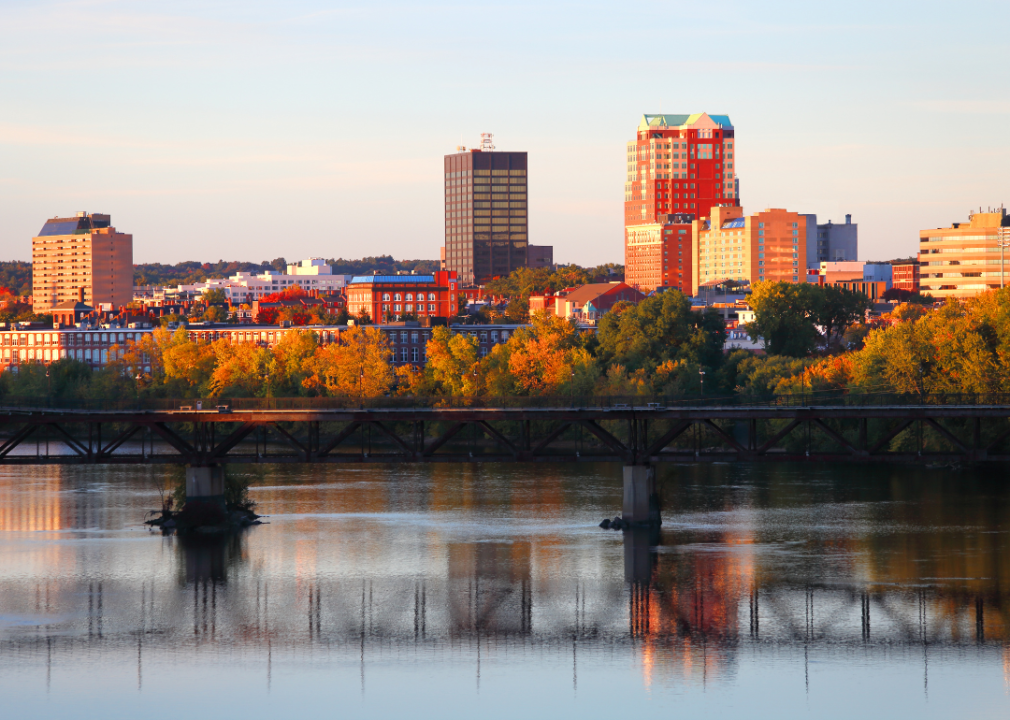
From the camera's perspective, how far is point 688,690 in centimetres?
4291

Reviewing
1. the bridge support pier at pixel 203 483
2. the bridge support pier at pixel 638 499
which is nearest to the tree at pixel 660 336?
the bridge support pier at pixel 638 499

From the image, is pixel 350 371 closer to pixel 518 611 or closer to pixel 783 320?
pixel 783 320

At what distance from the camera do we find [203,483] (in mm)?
70875

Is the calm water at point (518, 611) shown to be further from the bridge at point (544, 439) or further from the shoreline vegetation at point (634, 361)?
the shoreline vegetation at point (634, 361)

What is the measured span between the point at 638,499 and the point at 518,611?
18183 mm

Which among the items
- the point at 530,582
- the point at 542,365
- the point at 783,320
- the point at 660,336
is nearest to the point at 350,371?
the point at 542,365

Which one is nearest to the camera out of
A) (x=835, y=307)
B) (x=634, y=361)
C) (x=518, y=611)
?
(x=518, y=611)

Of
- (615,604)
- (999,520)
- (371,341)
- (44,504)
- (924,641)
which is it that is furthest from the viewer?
(371,341)

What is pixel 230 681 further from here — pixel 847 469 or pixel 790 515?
pixel 847 469

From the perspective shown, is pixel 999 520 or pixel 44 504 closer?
pixel 999 520

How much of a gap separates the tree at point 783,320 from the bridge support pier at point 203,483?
77.5 meters

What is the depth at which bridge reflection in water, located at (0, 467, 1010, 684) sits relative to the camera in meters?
48.1

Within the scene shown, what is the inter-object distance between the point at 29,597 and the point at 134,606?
4.77 m

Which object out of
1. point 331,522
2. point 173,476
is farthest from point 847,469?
point 173,476
